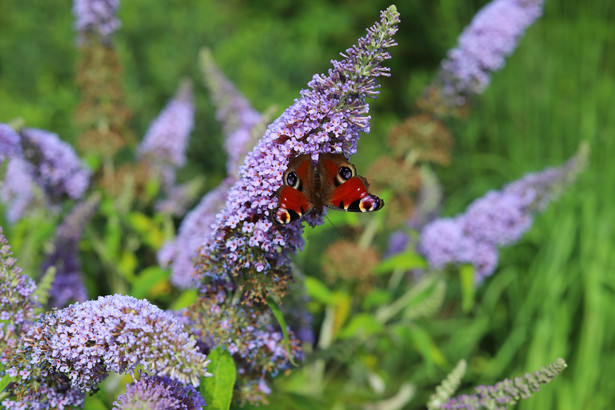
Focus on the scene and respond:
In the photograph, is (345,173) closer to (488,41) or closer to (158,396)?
(158,396)

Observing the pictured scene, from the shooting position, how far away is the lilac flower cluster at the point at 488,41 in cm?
366

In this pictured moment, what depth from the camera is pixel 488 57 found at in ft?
12.1

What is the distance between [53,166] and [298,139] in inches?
74.3

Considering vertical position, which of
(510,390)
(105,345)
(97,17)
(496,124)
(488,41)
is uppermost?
(496,124)

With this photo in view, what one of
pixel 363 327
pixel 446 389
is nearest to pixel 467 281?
pixel 363 327

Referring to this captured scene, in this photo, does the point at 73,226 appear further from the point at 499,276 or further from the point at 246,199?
the point at 499,276

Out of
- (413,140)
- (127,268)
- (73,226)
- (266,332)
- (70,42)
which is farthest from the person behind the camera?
(70,42)

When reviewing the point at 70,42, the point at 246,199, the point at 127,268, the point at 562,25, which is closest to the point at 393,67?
the point at 562,25

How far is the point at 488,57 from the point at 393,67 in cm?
517

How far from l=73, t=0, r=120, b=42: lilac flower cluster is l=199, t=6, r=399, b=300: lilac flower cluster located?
237 centimetres

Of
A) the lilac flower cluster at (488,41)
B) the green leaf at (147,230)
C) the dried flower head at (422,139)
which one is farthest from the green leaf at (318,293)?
the lilac flower cluster at (488,41)

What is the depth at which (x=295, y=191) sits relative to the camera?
1.75 meters

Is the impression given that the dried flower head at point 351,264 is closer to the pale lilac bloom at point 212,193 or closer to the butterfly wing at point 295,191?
the pale lilac bloom at point 212,193

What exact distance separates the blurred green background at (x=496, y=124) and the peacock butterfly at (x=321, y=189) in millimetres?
2162
